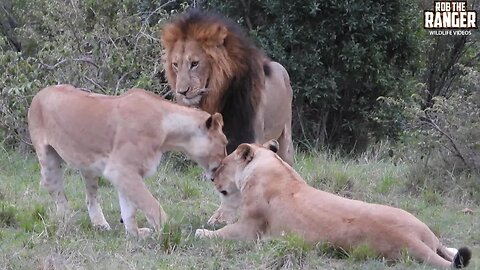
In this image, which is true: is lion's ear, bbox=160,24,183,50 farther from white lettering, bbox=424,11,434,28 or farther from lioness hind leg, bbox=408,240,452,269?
white lettering, bbox=424,11,434,28

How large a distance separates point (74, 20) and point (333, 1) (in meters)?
3.22

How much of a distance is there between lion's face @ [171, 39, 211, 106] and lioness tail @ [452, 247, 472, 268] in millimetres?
2277

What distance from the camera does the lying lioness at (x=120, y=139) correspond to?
204 inches

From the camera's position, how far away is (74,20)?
9625mm

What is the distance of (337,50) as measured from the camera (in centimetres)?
1138

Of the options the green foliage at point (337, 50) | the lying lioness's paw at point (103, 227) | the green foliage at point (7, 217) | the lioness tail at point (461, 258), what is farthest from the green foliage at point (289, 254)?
the green foliage at point (337, 50)

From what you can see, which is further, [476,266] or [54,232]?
[54,232]

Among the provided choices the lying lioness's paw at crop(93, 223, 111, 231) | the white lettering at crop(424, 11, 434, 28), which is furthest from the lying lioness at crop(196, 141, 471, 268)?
the white lettering at crop(424, 11, 434, 28)

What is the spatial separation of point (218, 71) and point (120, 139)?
121 centimetres

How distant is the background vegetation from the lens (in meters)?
7.18

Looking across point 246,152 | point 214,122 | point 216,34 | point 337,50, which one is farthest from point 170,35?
point 337,50

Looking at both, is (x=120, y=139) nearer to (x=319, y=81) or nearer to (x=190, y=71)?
(x=190, y=71)

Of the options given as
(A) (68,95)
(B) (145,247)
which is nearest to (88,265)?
(B) (145,247)

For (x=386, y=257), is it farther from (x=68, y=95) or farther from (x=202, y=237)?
(x=68, y=95)
